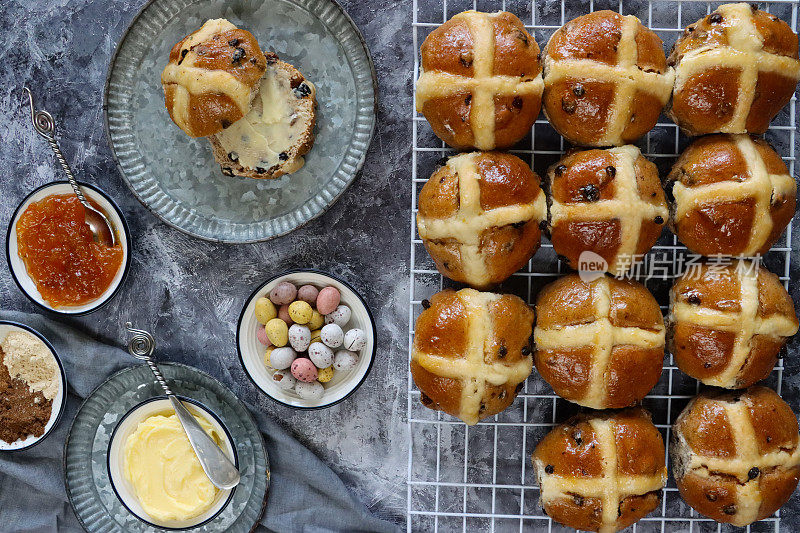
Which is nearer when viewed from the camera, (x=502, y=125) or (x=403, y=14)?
(x=502, y=125)

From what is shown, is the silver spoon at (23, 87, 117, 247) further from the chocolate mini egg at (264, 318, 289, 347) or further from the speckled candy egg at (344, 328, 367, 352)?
the speckled candy egg at (344, 328, 367, 352)

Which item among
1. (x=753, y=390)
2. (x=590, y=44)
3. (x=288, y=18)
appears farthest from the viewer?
(x=288, y=18)

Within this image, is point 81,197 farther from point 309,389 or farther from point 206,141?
point 309,389

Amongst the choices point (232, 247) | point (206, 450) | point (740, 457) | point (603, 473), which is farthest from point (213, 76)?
point (740, 457)

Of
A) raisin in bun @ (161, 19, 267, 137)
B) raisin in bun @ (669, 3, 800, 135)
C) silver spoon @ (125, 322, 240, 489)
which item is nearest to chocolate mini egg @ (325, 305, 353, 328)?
silver spoon @ (125, 322, 240, 489)

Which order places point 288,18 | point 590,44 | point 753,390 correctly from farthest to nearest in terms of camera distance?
1. point 288,18
2. point 753,390
3. point 590,44

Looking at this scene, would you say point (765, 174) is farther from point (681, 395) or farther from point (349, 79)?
point (349, 79)

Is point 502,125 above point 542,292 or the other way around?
above

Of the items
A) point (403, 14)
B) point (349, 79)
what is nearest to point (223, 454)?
point (349, 79)

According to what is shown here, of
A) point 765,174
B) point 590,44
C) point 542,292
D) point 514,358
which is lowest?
point 514,358
